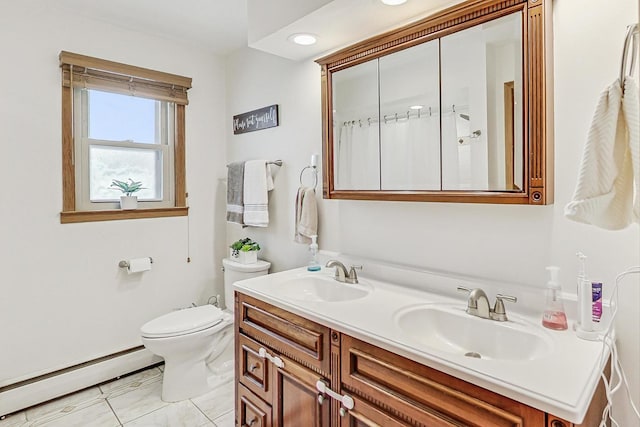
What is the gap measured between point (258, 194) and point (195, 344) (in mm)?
1007

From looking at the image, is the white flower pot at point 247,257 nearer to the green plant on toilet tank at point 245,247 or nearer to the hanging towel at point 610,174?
the green plant on toilet tank at point 245,247

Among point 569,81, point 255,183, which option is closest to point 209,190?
point 255,183

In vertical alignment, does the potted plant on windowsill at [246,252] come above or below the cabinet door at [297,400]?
above

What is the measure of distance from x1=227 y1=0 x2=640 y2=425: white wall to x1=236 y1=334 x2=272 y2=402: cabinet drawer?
690 millimetres

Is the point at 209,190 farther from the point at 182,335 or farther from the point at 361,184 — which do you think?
the point at 361,184

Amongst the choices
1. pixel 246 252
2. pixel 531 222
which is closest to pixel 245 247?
pixel 246 252

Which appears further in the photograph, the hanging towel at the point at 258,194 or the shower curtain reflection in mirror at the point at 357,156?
the hanging towel at the point at 258,194

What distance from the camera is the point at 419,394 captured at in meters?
1.04

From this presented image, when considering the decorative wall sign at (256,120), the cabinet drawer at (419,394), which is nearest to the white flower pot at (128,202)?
the decorative wall sign at (256,120)

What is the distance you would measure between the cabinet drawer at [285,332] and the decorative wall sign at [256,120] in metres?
1.24

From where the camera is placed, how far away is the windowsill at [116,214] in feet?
7.55

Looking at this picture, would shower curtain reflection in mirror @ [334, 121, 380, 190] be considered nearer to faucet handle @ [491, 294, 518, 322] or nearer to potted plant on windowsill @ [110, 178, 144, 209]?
faucet handle @ [491, 294, 518, 322]

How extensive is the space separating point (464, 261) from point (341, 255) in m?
0.70

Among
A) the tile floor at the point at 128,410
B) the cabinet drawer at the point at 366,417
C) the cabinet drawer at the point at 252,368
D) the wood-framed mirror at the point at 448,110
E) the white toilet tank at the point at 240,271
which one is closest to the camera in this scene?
the cabinet drawer at the point at 366,417
